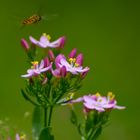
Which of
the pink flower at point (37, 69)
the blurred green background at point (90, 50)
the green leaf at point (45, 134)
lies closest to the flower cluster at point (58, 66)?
the pink flower at point (37, 69)

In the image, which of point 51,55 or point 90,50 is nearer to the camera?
point 51,55

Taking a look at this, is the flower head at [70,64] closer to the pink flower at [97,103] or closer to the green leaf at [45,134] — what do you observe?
the pink flower at [97,103]

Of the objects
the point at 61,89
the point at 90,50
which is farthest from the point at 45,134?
the point at 90,50

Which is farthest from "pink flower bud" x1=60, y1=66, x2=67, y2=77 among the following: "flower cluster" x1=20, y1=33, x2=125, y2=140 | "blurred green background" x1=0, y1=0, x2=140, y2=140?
"blurred green background" x1=0, y1=0, x2=140, y2=140

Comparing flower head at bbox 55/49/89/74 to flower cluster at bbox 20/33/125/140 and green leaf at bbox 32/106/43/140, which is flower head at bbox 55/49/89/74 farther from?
green leaf at bbox 32/106/43/140

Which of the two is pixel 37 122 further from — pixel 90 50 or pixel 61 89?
pixel 90 50
